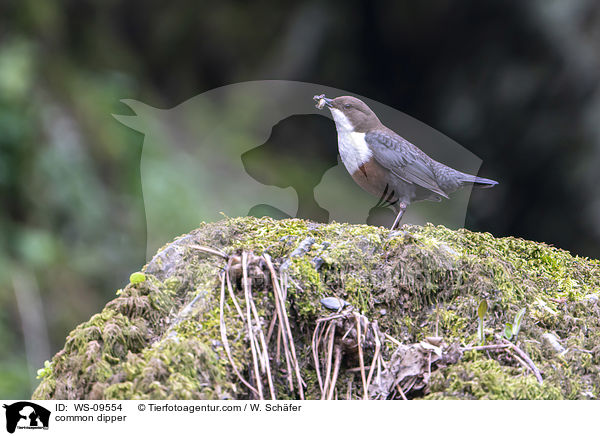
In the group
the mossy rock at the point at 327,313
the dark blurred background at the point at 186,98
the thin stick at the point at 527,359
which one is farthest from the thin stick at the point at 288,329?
the dark blurred background at the point at 186,98

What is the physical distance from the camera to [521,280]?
2102 millimetres

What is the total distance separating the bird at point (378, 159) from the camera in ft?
8.61

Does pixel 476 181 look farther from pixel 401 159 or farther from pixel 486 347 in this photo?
pixel 486 347

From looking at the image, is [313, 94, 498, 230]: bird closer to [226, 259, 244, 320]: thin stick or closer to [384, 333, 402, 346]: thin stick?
[384, 333, 402, 346]: thin stick

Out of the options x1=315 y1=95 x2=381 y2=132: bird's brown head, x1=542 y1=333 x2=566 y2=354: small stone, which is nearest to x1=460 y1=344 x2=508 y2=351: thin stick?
x1=542 y1=333 x2=566 y2=354: small stone

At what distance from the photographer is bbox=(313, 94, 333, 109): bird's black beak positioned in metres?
2.56

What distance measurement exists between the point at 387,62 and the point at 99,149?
2.20 m

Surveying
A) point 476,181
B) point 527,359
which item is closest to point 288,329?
point 527,359

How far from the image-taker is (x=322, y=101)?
2.55m

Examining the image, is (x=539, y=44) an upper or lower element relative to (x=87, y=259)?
upper

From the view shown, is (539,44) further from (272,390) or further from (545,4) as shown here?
(272,390)

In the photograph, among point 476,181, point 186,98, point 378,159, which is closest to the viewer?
point 378,159

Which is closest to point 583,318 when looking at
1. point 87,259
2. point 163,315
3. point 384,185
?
point 384,185

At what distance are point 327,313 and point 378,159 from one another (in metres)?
1.12
